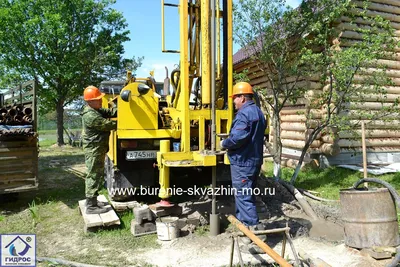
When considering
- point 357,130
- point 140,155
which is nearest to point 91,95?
point 140,155

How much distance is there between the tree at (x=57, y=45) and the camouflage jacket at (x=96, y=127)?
13167 millimetres

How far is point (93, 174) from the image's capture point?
230 inches

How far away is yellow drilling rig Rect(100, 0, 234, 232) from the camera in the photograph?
199 inches

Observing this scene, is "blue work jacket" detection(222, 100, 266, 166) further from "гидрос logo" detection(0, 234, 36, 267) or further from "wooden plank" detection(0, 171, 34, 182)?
"wooden plank" detection(0, 171, 34, 182)

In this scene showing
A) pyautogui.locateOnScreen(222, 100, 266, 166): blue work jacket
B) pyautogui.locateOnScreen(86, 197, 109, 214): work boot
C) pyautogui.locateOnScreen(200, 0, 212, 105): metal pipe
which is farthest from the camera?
pyautogui.locateOnScreen(86, 197, 109, 214): work boot

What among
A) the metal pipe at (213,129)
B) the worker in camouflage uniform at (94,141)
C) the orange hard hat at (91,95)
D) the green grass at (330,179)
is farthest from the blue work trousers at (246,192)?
the green grass at (330,179)

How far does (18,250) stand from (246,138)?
11.3ft

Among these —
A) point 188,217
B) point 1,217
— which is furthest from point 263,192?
point 1,217

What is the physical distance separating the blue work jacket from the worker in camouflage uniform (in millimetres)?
2252

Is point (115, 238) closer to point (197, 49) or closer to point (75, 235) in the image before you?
point (75, 235)

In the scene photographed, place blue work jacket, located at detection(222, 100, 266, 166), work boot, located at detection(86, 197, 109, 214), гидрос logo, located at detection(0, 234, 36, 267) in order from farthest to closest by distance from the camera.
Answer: work boot, located at detection(86, 197, 109, 214) < blue work jacket, located at detection(222, 100, 266, 166) < гидрос logo, located at detection(0, 234, 36, 267)

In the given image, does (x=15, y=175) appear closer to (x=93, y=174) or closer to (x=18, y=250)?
(x=93, y=174)

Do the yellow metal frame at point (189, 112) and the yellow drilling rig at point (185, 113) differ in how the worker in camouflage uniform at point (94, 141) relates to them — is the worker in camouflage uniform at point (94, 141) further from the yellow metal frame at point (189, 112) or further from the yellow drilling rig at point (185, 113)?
the yellow metal frame at point (189, 112)

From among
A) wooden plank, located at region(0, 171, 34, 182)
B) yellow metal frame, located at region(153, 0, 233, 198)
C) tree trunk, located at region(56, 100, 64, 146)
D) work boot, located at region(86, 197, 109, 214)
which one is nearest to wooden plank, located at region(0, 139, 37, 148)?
wooden plank, located at region(0, 171, 34, 182)
